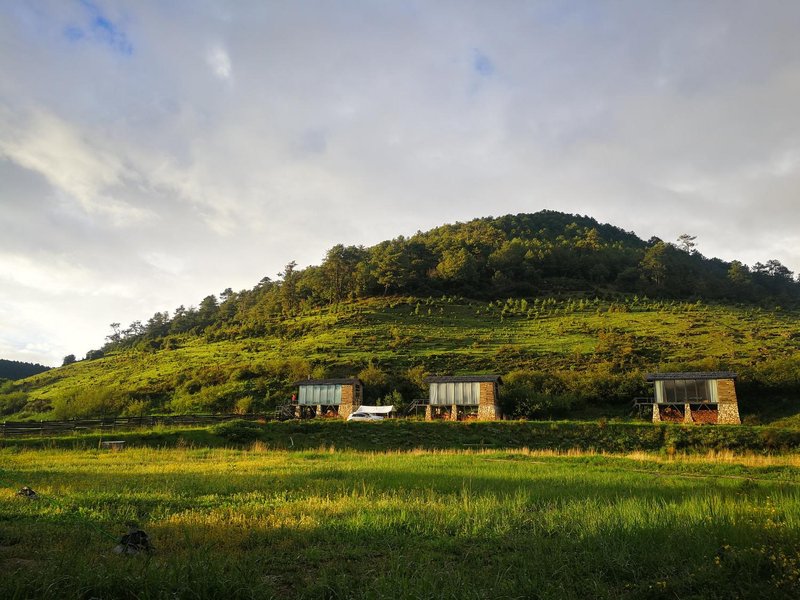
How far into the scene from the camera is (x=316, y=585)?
18.9 feet

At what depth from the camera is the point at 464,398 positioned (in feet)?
155

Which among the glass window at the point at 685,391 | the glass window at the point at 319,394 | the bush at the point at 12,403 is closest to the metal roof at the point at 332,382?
the glass window at the point at 319,394

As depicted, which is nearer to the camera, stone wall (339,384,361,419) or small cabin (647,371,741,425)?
small cabin (647,371,741,425)

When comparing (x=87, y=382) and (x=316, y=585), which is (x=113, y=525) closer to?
(x=316, y=585)

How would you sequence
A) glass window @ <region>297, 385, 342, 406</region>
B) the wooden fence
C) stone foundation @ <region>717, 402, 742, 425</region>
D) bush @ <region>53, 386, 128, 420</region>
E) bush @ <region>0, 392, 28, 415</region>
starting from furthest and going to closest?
bush @ <region>0, 392, 28, 415</region>, bush @ <region>53, 386, 128, 420</region>, glass window @ <region>297, 385, 342, 406</region>, stone foundation @ <region>717, 402, 742, 425</region>, the wooden fence

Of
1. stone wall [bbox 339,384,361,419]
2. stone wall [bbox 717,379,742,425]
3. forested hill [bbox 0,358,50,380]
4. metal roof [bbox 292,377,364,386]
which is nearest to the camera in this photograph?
stone wall [bbox 717,379,742,425]

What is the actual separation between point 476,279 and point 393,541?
11136 centimetres

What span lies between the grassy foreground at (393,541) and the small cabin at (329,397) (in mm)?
35617

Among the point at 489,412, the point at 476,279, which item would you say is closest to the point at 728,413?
the point at 489,412

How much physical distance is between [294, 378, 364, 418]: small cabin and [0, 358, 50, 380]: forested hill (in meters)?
129

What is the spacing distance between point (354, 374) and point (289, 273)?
222 ft

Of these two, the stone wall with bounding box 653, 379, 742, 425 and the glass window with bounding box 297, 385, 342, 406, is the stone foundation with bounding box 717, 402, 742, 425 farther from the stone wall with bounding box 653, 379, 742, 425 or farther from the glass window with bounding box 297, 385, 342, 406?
the glass window with bounding box 297, 385, 342, 406

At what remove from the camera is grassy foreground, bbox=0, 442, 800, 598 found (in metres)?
5.64

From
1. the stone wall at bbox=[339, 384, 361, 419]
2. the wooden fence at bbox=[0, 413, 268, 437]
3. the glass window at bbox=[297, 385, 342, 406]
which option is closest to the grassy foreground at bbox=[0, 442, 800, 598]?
the wooden fence at bbox=[0, 413, 268, 437]
